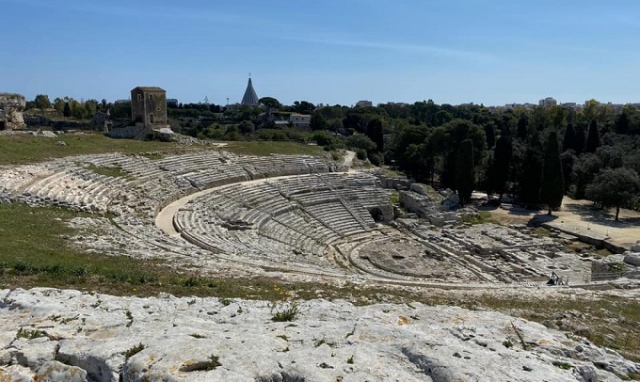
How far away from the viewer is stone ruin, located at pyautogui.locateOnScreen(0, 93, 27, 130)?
1469 inches

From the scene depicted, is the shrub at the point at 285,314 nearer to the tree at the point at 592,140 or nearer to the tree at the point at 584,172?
the tree at the point at 584,172

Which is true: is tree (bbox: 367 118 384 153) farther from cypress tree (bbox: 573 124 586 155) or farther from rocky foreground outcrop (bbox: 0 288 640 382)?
rocky foreground outcrop (bbox: 0 288 640 382)

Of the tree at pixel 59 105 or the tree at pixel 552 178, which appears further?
the tree at pixel 59 105

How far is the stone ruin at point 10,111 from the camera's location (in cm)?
3731

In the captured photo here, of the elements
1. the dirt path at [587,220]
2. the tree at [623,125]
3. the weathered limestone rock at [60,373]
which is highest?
the tree at [623,125]

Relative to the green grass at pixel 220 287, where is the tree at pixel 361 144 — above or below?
above

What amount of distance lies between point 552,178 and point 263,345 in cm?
3426

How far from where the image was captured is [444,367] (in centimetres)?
592

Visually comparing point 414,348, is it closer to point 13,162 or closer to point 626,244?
point 13,162

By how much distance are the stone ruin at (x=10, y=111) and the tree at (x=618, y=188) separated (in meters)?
43.5

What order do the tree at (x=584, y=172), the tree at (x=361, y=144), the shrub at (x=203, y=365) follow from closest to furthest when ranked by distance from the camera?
the shrub at (x=203, y=365) < the tree at (x=584, y=172) < the tree at (x=361, y=144)

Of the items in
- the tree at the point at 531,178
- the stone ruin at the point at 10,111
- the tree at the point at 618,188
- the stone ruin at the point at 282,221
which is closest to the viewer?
the stone ruin at the point at 282,221

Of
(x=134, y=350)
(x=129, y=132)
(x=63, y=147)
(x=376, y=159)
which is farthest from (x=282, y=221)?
(x=376, y=159)

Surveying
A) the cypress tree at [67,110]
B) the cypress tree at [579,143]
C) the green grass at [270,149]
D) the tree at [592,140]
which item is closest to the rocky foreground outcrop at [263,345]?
the green grass at [270,149]
